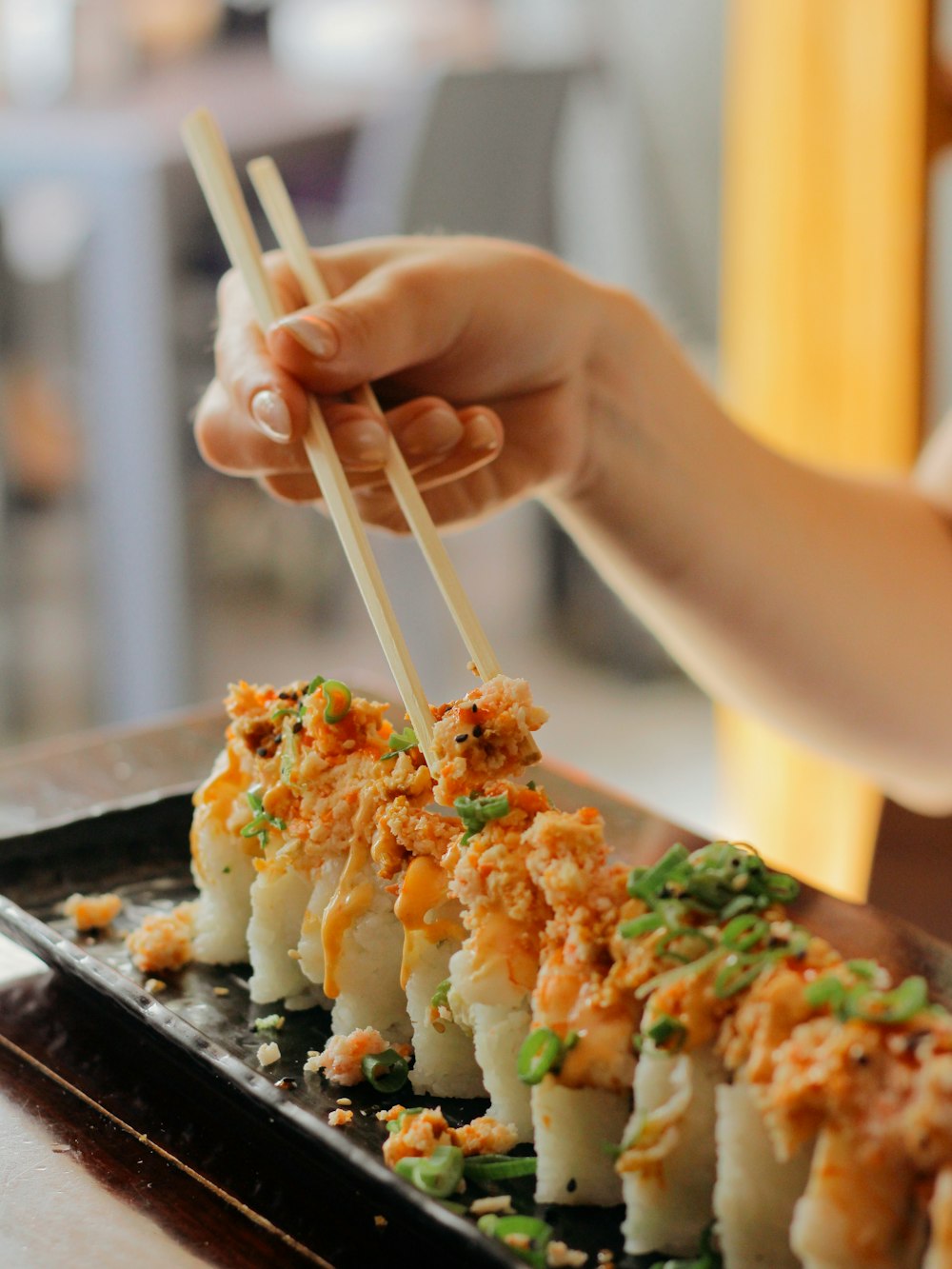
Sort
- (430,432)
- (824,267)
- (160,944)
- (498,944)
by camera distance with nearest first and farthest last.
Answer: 1. (498,944)
2. (160,944)
3. (430,432)
4. (824,267)

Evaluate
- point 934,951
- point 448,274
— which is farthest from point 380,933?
point 448,274

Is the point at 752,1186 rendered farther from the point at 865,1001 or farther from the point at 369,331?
the point at 369,331

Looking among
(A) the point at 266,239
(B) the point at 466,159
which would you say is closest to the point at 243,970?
(B) the point at 466,159

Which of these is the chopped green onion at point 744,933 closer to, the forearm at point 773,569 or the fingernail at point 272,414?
the fingernail at point 272,414

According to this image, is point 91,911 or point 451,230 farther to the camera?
point 451,230

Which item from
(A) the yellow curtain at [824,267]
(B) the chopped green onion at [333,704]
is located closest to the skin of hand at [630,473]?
(B) the chopped green onion at [333,704]

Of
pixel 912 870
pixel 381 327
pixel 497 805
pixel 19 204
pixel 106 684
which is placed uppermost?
pixel 381 327

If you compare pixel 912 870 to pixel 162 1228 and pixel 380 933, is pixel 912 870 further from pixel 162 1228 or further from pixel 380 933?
pixel 162 1228
